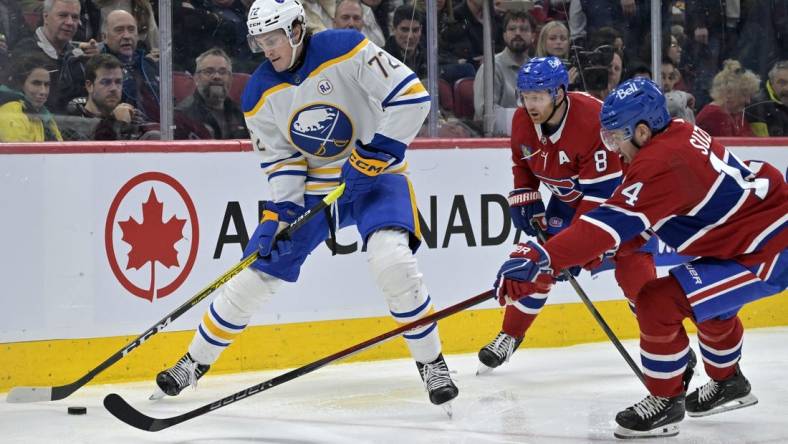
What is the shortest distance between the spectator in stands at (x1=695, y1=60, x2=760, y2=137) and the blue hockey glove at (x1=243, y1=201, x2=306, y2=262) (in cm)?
275

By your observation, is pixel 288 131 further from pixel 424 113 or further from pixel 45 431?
pixel 45 431

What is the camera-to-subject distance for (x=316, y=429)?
3.64 metres

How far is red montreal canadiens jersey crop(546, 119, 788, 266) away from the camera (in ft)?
10.4

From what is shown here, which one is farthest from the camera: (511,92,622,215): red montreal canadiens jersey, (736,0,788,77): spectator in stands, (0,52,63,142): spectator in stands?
(736,0,788,77): spectator in stands

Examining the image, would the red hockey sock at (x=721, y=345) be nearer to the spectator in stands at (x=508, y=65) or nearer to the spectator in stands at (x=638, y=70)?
the spectator in stands at (x=508, y=65)

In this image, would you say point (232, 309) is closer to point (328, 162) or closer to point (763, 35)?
point (328, 162)

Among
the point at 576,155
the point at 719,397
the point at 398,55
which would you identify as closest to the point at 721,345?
the point at 719,397

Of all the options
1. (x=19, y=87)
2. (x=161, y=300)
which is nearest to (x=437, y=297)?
(x=161, y=300)

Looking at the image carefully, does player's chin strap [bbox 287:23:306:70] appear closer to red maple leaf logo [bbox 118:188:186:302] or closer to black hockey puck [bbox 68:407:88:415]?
red maple leaf logo [bbox 118:188:186:302]

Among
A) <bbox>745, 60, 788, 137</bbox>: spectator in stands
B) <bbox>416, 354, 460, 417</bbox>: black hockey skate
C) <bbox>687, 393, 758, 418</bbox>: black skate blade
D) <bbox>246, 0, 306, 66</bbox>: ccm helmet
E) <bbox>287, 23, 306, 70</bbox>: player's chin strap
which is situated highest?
<bbox>246, 0, 306, 66</bbox>: ccm helmet

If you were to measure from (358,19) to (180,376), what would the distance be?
5.94ft

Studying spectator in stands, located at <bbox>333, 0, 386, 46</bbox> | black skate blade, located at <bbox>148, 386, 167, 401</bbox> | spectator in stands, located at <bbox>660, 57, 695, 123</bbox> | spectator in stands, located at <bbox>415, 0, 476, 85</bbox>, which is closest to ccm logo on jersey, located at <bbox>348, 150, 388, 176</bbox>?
black skate blade, located at <bbox>148, 386, 167, 401</bbox>

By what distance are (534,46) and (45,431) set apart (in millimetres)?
2888

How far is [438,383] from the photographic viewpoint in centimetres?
368
